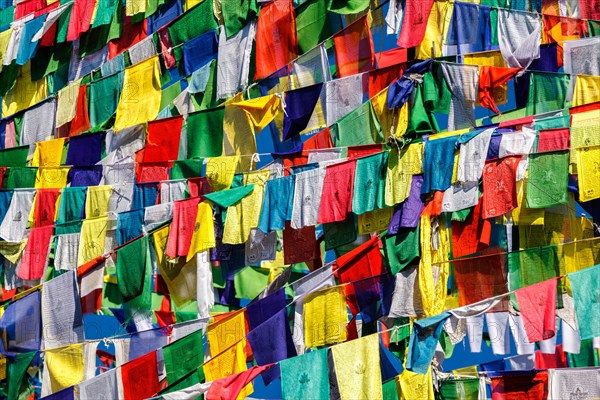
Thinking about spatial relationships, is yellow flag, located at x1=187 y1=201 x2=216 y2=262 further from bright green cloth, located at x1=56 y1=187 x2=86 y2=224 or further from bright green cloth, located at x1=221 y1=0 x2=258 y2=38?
bright green cloth, located at x1=221 y1=0 x2=258 y2=38

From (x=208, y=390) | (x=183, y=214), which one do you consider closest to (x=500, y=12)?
(x=183, y=214)

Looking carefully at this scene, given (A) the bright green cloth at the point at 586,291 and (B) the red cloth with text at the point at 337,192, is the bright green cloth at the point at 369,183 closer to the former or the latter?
(B) the red cloth with text at the point at 337,192

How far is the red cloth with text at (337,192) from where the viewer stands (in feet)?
55.3

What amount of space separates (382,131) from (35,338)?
195 inches

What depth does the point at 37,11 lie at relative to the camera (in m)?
23.6

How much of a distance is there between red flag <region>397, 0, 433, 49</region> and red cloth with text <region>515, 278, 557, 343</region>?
4.12m

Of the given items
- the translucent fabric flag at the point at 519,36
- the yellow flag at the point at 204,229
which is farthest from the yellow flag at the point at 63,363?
the translucent fabric flag at the point at 519,36

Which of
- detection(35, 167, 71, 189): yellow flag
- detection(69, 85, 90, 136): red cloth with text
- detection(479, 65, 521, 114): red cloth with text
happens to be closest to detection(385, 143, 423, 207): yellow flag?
detection(479, 65, 521, 114): red cloth with text

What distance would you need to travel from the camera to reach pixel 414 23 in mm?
17891

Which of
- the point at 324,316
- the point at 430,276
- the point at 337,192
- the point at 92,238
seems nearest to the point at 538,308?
the point at 430,276

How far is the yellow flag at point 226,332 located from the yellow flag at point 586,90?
4569 mm

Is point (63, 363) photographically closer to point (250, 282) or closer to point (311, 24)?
point (250, 282)

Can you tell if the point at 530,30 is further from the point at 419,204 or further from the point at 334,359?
the point at 334,359

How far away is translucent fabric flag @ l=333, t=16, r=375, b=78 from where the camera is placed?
18594 millimetres
